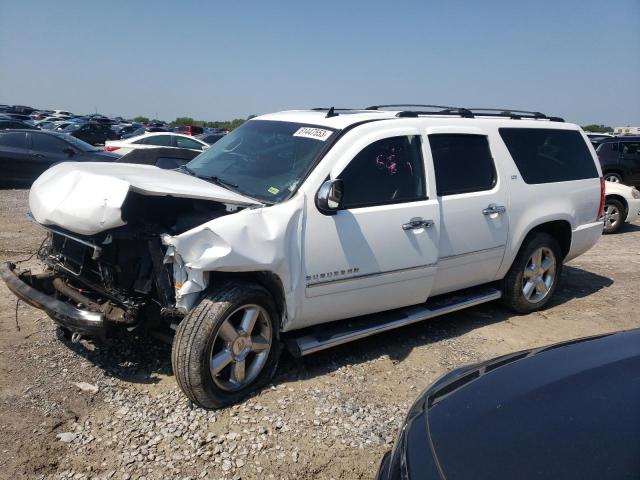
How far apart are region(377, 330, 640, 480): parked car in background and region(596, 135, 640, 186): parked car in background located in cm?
1241

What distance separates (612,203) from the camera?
10367mm

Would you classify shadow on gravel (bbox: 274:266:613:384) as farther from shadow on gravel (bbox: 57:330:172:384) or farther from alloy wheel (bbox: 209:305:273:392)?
shadow on gravel (bbox: 57:330:172:384)

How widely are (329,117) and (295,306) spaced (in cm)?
163

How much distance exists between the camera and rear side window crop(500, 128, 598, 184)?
204 inches

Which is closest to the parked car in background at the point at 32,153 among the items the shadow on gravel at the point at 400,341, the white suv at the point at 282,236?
the white suv at the point at 282,236

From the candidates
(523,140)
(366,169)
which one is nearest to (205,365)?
(366,169)

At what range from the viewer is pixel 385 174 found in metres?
4.13

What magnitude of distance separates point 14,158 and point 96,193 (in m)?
10.4

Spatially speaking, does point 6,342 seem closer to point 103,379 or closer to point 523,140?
point 103,379

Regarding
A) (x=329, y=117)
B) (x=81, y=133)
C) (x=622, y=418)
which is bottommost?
(x=81, y=133)

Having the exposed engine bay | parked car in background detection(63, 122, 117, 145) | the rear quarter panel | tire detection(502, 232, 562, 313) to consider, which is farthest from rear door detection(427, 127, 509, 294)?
parked car in background detection(63, 122, 117, 145)

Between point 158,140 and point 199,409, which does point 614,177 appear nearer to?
point 158,140

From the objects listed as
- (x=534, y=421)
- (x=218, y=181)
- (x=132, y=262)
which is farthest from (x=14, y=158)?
(x=534, y=421)

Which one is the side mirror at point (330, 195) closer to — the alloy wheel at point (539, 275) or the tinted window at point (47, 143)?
the alloy wheel at point (539, 275)
